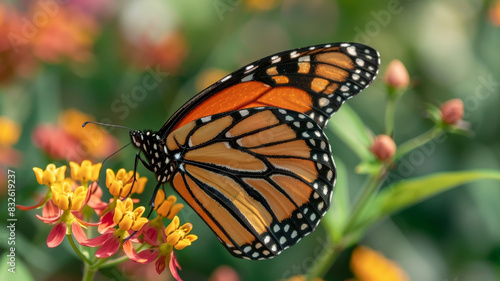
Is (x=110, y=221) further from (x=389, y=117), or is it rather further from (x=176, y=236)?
(x=389, y=117)

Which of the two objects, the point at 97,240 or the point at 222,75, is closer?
the point at 97,240

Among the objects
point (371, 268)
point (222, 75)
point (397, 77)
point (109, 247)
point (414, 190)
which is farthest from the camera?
point (222, 75)

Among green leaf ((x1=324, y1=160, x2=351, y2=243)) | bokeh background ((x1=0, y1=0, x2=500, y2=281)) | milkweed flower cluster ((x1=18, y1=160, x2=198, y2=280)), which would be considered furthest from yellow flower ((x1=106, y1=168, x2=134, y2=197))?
green leaf ((x1=324, y1=160, x2=351, y2=243))

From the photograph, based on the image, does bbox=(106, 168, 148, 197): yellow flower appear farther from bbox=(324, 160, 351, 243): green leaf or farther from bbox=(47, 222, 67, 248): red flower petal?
bbox=(324, 160, 351, 243): green leaf

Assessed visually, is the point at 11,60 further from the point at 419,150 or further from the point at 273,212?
the point at 419,150

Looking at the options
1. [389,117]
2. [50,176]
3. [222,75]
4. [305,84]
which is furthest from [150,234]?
[222,75]

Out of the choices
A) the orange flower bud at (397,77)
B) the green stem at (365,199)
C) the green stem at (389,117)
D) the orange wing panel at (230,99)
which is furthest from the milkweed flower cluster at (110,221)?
the orange flower bud at (397,77)

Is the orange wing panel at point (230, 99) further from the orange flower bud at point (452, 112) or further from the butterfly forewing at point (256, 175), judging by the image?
the orange flower bud at point (452, 112)

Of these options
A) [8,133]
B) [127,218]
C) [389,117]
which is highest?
[8,133]
